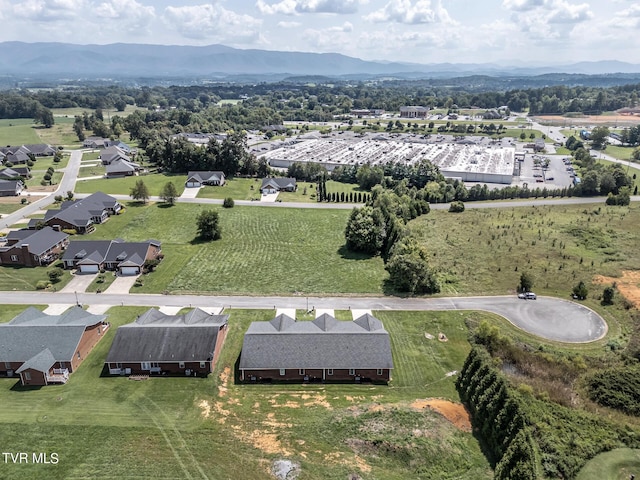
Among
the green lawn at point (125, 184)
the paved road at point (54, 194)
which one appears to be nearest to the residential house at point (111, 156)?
the paved road at point (54, 194)

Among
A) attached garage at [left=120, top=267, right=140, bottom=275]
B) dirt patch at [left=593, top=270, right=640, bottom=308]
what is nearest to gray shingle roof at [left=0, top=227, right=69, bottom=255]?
attached garage at [left=120, top=267, right=140, bottom=275]

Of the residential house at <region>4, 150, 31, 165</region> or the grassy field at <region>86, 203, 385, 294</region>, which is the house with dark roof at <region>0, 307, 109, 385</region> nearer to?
the grassy field at <region>86, 203, 385, 294</region>

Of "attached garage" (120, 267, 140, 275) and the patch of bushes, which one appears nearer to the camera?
the patch of bushes

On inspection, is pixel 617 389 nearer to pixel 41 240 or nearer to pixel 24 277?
pixel 24 277

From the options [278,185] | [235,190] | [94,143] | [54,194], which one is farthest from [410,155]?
[94,143]

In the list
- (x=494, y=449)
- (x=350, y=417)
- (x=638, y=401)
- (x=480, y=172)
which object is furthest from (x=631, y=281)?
(x=480, y=172)

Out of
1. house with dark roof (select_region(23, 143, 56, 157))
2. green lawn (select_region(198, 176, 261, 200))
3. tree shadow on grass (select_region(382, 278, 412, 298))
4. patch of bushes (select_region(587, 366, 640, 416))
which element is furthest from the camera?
house with dark roof (select_region(23, 143, 56, 157))

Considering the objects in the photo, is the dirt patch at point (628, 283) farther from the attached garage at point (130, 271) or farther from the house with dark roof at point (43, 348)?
the attached garage at point (130, 271)

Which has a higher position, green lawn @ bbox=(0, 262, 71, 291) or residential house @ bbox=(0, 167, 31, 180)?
residential house @ bbox=(0, 167, 31, 180)
